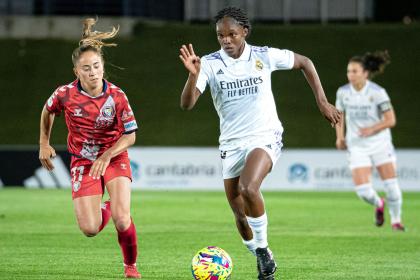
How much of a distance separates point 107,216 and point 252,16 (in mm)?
25967

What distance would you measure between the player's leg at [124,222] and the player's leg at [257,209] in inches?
44.3

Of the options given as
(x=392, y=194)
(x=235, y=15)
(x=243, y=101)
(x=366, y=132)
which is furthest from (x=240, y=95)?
(x=392, y=194)

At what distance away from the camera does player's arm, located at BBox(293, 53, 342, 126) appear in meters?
8.79

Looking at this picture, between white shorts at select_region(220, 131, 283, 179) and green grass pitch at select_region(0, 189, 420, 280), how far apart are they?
98cm

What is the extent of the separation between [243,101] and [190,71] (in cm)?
82

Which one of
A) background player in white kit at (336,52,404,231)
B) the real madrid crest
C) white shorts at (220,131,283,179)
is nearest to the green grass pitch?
background player in white kit at (336,52,404,231)

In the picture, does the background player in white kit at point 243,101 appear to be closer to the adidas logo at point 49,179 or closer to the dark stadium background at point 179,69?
the adidas logo at point 49,179

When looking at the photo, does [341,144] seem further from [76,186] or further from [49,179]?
[49,179]

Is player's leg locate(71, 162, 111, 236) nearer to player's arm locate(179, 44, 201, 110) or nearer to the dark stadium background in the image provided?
player's arm locate(179, 44, 201, 110)

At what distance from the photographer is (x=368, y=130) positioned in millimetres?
14312

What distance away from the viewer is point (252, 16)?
34875mm

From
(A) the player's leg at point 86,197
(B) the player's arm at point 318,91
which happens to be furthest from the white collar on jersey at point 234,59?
(A) the player's leg at point 86,197

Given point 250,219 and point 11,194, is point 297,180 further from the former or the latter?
point 250,219

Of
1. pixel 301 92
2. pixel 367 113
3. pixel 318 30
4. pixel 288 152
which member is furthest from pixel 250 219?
pixel 318 30
